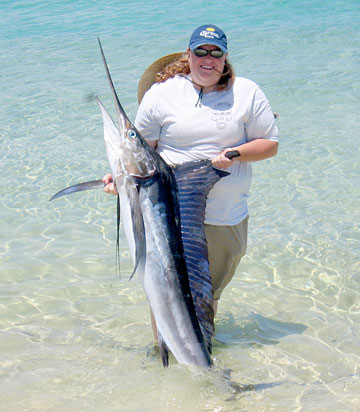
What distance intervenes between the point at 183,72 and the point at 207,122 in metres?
0.38

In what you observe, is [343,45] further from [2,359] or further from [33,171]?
[2,359]

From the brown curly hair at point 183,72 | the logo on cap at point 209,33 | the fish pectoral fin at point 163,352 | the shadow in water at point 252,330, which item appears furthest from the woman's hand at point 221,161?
the shadow in water at point 252,330

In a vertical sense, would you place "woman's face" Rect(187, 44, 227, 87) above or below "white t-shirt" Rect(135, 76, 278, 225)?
above

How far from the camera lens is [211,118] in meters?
3.37

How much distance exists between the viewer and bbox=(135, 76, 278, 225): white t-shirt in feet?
11.1

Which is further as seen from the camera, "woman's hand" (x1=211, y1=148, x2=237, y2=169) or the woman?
the woman

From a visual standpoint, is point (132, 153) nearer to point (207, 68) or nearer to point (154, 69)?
point (207, 68)

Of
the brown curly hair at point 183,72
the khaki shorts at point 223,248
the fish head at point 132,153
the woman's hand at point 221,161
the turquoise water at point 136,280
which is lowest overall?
the turquoise water at point 136,280

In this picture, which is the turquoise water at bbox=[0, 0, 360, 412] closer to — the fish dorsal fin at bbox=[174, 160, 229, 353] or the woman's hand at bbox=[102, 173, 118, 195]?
the fish dorsal fin at bbox=[174, 160, 229, 353]

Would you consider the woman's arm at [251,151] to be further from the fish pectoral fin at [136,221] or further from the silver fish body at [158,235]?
the fish pectoral fin at [136,221]

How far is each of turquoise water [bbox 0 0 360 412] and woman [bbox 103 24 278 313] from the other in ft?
3.53

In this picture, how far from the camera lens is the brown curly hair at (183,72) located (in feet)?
11.3

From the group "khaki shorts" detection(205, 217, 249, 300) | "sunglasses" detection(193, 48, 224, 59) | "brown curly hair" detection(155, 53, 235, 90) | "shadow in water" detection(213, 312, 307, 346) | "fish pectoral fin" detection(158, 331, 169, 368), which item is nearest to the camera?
"fish pectoral fin" detection(158, 331, 169, 368)

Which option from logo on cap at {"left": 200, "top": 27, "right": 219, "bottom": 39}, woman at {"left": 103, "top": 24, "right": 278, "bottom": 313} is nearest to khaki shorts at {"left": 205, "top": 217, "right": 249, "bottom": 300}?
woman at {"left": 103, "top": 24, "right": 278, "bottom": 313}
